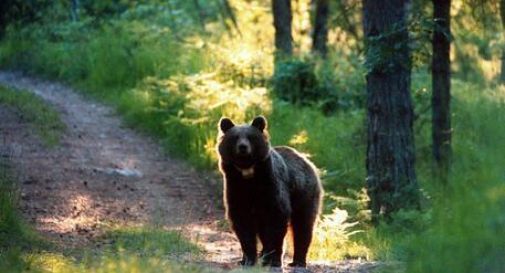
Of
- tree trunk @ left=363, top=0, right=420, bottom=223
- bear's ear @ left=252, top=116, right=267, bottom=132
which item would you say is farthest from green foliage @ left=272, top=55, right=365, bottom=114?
bear's ear @ left=252, top=116, right=267, bottom=132

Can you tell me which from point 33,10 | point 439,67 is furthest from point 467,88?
point 33,10

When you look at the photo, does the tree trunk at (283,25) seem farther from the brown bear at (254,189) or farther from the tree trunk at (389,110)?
the brown bear at (254,189)

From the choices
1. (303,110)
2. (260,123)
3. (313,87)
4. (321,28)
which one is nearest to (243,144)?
(260,123)

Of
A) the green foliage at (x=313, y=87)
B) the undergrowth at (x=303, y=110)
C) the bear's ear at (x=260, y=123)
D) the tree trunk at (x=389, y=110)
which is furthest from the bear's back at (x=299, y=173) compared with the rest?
the green foliage at (x=313, y=87)

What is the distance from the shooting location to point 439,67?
12969 mm

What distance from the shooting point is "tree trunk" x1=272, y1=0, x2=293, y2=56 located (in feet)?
70.9

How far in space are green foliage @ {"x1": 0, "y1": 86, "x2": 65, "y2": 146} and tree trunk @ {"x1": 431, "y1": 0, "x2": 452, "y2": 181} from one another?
6.97m

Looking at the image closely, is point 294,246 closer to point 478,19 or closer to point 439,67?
point 439,67

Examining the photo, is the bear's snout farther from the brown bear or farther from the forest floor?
the forest floor

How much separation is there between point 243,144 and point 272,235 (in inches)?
41.2

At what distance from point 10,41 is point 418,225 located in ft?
62.1

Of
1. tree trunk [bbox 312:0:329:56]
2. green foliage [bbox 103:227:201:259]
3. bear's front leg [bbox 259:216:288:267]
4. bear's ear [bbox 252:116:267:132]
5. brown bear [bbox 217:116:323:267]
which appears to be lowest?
green foliage [bbox 103:227:201:259]

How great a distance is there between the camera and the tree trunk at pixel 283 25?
2162cm

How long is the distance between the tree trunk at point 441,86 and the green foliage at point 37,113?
6971 mm
